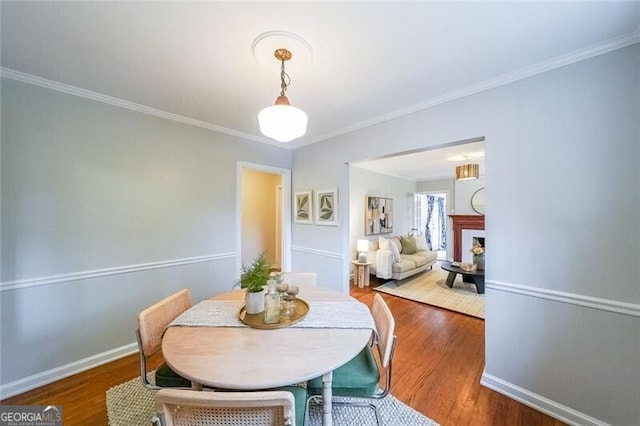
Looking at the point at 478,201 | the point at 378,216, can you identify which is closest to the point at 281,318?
the point at 378,216

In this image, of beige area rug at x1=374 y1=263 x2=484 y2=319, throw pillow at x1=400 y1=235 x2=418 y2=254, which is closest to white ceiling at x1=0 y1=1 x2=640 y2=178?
beige area rug at x1=374 y1=263 x2=484 y2=319

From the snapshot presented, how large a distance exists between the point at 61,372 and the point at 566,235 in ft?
12.9

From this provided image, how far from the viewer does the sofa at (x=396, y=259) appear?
455cm

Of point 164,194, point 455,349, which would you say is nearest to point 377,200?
point 455,349

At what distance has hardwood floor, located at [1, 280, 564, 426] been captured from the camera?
1.61 m

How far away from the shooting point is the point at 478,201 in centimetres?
581

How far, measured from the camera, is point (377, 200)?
5605mm

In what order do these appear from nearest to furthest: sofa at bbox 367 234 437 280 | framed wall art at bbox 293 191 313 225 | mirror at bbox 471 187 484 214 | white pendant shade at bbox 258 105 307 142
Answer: white pendant shade at bbox 258 105 307 142 < framed wall art at bbox 293 191 313 225 < sofa at bbox 367 234 437 280 < mirror at bbox 471 187 484 214

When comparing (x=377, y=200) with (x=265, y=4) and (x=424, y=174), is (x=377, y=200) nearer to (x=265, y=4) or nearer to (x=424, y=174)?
(x=424, y=174)

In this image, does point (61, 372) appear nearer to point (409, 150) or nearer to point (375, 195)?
point (409, 150)

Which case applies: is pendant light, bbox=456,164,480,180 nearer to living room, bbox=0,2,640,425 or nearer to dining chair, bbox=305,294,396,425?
living room, bbox=0,2,640,425

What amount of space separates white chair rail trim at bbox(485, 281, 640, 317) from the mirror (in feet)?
15.0

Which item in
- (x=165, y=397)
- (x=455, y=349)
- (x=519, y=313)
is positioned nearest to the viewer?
(x=165, y=397)

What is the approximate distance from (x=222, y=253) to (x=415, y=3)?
2.92m
